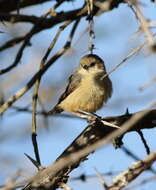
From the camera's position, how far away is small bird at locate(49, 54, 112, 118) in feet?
20.6

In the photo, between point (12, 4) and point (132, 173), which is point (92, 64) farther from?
point (132, 173)

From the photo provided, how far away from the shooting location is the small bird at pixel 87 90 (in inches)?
247

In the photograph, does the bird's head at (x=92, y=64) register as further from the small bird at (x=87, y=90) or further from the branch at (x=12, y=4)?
the branch at (x=12, y=4)

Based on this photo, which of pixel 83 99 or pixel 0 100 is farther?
pixel 83 99

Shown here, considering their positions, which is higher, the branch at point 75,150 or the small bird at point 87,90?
the small bird at point 87,90

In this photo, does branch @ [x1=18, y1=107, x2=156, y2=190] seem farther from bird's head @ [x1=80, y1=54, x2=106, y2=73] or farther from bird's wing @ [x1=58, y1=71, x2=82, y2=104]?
bird's head @ [x1=80, y1=54, x2=106, y2=73]

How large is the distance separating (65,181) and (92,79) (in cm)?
325

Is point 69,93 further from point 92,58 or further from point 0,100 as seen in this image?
point 0,100

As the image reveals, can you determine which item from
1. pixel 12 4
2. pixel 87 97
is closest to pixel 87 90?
pixel 87 97

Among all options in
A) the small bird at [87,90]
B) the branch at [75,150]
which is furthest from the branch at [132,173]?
the small bird at [87,90]

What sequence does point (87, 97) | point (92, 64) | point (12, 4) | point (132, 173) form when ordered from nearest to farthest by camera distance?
point (132, 173)
point (12, 4)
point (87, 97)
point (92, 64)

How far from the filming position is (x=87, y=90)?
636 cm

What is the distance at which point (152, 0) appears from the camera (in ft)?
11.5

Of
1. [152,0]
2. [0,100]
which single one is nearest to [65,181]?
[0,100]
